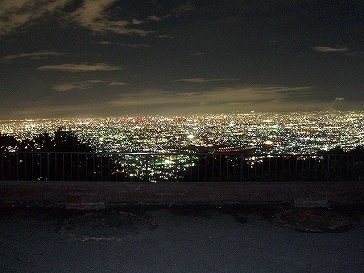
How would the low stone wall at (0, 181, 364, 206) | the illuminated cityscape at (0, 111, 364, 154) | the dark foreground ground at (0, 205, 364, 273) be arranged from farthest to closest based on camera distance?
the illuminated cityscape at (0, 111, 364, 154)
the low stone wall at (0, 181, 364, 206)
the dark foreground ground at (0, 205, 364, 273)

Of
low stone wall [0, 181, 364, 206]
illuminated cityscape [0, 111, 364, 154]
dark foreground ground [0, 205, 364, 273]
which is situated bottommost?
dark foreground ground [0, 205, 364, 273]

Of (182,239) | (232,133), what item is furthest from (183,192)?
(232,133)

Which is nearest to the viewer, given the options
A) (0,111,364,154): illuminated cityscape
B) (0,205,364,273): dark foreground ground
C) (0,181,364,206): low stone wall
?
(0,205,364,273): dark foreground ground

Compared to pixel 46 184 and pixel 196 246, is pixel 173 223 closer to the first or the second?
pixel 196 246

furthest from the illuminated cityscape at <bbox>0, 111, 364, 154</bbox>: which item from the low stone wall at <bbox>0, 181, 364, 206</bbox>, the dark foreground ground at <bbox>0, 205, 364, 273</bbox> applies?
the dark foreground ground at <bbox>0, 205, 364, 273</bbox>

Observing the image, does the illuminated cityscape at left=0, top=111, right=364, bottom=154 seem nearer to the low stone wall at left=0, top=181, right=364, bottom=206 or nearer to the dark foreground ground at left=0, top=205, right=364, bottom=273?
the low stone wall at left=0, top=181, right=364, bottom=206

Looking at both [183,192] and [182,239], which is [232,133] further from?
[182,239]

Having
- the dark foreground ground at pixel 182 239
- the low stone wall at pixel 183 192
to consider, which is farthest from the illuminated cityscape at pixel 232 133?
the dark foreground ground at pixel 182 239
